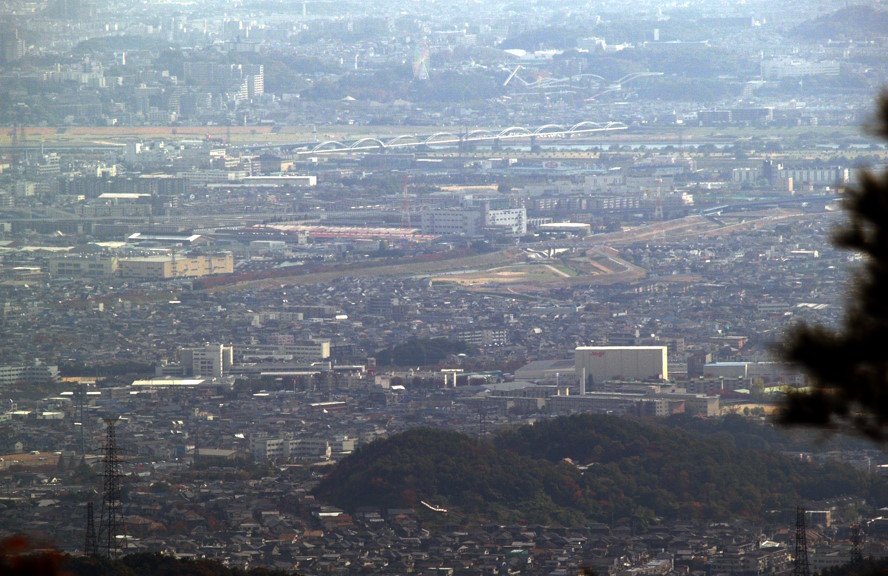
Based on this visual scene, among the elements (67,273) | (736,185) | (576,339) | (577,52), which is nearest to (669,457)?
(576,339)

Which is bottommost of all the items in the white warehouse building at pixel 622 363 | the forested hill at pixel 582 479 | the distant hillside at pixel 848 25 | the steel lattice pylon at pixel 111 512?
the white warehouse building at pixel 622 363

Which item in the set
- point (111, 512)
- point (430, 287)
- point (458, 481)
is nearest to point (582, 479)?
point (458, 481)

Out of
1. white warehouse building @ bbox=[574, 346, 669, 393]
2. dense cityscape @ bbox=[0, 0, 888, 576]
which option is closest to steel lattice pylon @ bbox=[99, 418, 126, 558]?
dense cityscape @ bbox=[0, 0, 888, 576]

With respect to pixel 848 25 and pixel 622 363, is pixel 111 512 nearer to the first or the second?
pixel 622 363

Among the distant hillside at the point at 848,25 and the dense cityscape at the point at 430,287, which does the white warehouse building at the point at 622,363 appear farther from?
the distant hillside at the point at 848,25

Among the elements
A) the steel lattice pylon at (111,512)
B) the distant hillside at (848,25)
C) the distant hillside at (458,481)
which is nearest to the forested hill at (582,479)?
the distant hillside at (458,481)

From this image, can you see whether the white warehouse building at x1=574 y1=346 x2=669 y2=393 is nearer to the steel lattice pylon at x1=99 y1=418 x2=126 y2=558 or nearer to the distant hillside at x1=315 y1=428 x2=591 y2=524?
the distant hillside at x1=315 y1=428 x2=591 y2=524
